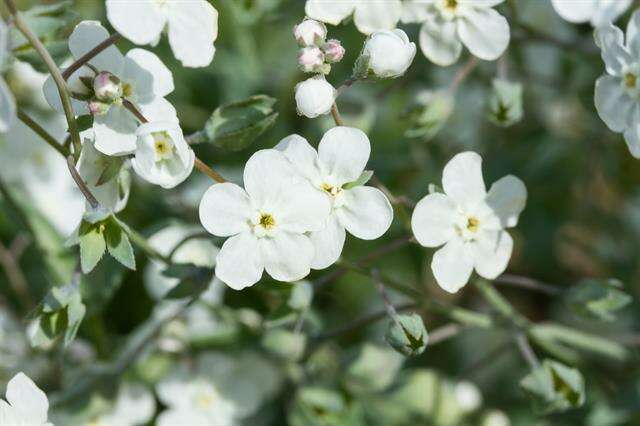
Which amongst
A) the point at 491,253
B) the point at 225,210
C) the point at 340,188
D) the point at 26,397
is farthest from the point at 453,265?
the point at 26,397

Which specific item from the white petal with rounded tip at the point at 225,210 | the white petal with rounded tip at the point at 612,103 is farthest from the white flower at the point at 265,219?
the white petal with rounded tip at the point at 612,103

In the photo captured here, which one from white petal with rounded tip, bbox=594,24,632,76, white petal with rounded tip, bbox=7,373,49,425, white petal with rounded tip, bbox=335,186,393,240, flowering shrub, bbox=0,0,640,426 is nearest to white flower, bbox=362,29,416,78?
flowering shrub, bbox=0,0,640,426

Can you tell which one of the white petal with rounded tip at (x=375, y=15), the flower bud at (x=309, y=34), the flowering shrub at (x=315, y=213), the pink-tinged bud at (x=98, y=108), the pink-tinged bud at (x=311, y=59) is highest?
the flower bud at (x=309, y=34)

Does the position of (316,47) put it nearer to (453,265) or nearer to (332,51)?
(332,51)

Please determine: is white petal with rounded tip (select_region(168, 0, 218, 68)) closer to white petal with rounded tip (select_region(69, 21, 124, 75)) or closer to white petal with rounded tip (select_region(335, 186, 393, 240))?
white petal with rounded tip (select_region(69, 21, 124, 75))

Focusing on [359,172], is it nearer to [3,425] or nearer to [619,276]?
[3,425]

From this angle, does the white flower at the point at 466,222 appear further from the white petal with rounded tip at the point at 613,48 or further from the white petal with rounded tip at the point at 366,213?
the white petal with rounded tip at the point at 613,48
